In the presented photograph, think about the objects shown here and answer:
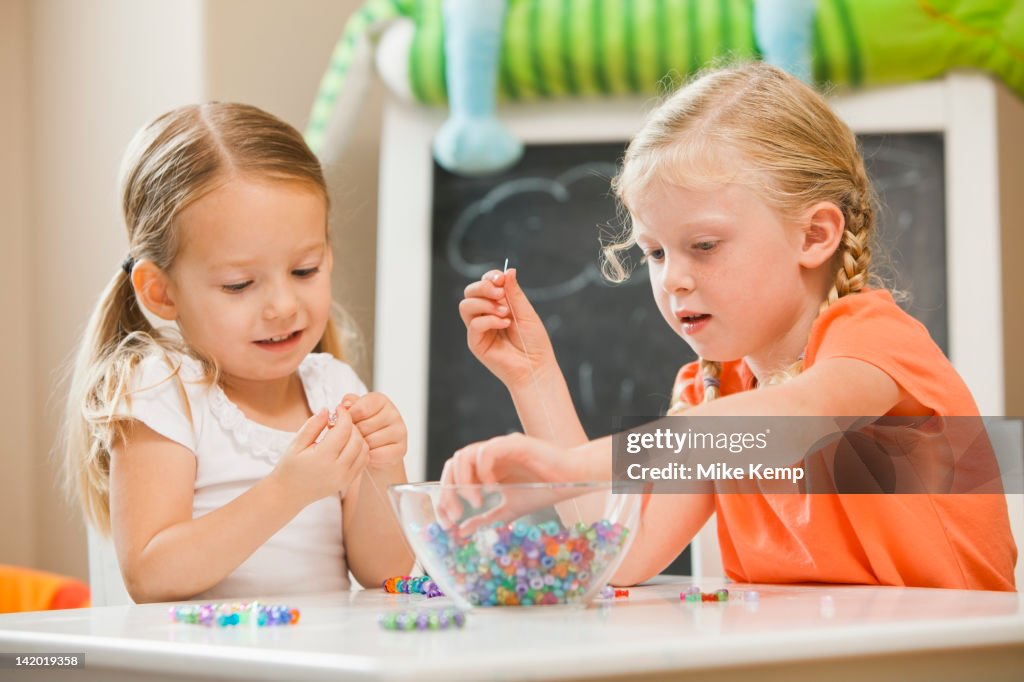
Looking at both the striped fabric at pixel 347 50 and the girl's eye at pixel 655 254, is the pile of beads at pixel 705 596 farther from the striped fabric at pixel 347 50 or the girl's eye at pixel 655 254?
the striped fabric at pixel 347 50

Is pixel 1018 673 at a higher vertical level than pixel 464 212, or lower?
lower

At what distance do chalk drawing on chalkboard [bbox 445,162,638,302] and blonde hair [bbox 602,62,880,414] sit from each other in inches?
47.5

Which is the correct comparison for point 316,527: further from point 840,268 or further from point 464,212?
point 464,212

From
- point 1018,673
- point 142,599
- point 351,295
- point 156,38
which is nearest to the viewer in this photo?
point 1018,673

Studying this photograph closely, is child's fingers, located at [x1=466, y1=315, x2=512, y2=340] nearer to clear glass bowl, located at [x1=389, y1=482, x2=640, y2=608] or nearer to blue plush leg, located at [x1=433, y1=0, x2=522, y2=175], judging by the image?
clear glass bowl, located at [x1=389, y1=482, x2=640, y2=608]

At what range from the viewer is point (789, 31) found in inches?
83.4

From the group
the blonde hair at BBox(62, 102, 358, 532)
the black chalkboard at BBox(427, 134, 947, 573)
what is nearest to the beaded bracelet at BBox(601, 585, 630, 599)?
the blonde hair at BBox(62, 102, 358, 532)

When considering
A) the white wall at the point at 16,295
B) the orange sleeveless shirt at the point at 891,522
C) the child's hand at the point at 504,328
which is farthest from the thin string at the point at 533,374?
the white wall at the point at 16,295

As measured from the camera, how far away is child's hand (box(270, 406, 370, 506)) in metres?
0.94

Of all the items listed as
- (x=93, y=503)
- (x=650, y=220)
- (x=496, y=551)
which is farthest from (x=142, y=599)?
(x=650, y=220)

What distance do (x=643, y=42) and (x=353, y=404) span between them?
1.42 metres

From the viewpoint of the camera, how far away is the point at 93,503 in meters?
1.15

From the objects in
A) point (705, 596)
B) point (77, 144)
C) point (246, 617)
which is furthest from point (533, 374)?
point (77, 144)

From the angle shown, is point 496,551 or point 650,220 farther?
point 650,220
